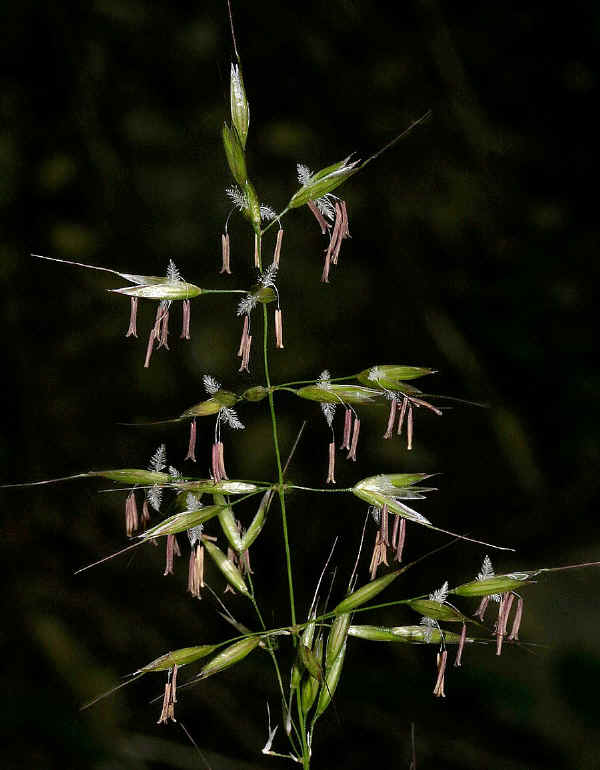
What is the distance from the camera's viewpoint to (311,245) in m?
0.72

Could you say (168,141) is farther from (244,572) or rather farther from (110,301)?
(244,572)

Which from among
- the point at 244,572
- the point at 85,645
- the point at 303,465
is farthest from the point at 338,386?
the point at 85,645

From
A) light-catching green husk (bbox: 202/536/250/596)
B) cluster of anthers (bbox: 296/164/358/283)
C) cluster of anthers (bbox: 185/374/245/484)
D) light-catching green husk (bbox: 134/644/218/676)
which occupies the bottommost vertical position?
light-catching green husk (bbox: 134/644/218/676)

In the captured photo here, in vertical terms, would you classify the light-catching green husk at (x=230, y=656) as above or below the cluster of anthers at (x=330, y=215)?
below

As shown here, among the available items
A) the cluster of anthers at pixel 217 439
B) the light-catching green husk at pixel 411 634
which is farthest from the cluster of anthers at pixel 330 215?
the light-catching green husk at pixel 411 634

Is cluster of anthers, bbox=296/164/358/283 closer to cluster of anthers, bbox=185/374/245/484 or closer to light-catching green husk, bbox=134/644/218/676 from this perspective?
cluster of anthers, bbox=185/374/245/484

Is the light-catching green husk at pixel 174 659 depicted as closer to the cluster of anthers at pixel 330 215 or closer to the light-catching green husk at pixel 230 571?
the light-catching green husk at pixel 230 571

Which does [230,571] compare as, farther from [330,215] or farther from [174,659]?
[330,215]

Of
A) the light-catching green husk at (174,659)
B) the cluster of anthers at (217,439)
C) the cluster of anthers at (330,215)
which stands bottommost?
the light-catching green husk at (174,659)

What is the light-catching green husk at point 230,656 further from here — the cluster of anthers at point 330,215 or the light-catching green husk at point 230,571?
the cluster of anthers at point 330,215

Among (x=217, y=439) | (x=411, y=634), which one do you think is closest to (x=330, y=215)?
(x=217, y=439)

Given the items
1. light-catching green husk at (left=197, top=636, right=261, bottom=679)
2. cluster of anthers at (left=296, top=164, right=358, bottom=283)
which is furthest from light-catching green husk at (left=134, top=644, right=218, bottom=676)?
cluster of anthers at (left=296, top=164, right=358, bottom=283)

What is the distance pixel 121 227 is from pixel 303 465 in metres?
0.27

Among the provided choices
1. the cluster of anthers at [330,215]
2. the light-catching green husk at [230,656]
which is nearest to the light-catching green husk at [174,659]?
the light-catching green husk at [230,656]
